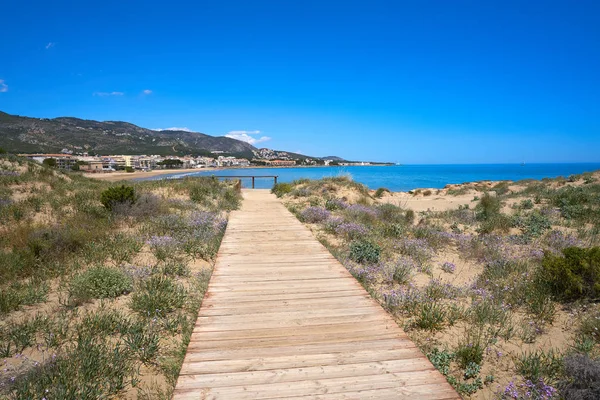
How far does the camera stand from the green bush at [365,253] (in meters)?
6.83

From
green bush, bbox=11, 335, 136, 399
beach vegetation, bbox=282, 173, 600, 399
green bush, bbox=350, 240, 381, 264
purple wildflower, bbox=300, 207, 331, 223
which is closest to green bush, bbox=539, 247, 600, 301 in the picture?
beach vegetation, bbox=282, 173, 600, 399

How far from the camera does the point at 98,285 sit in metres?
4.91

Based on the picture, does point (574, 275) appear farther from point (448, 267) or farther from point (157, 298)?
point (157, 298)

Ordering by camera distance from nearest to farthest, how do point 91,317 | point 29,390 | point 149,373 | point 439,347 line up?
point 29,390
point 149,373
point 439,347
point 91,317

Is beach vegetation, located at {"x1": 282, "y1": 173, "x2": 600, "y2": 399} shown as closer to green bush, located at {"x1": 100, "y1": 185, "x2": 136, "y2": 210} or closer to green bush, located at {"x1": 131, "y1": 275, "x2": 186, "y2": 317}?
green bush, located at {"x1": 131, "y1": 275, "x2": 186, "y2": 317}

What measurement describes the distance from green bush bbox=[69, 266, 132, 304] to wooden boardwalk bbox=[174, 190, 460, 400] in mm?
1601

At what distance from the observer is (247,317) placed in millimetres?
3707

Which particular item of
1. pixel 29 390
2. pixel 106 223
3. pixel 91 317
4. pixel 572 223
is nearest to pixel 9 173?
pixel 106 223

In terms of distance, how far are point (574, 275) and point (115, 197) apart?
495 inches

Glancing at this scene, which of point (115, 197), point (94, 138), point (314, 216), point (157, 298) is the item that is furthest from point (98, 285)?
point (94, 138)

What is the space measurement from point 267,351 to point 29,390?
220 centimetres

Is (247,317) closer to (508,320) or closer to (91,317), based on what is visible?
(91,317)

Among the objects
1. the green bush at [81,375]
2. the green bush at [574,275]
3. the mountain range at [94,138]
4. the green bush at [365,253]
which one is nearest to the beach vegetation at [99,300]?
the green bush at [81,375]

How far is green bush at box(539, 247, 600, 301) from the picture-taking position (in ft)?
15.4
